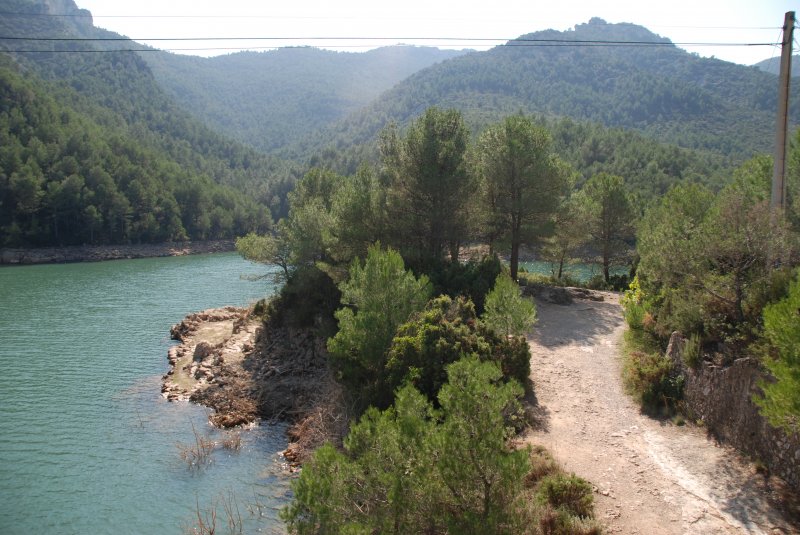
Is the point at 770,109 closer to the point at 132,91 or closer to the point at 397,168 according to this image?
the point at 397,168

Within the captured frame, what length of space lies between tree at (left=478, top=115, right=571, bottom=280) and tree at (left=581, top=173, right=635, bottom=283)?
33.2 feet

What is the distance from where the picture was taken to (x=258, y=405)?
21625 mm

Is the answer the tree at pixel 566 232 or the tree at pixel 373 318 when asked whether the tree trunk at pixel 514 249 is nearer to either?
the tree at pixel 566 232

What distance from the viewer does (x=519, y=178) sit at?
2805cm

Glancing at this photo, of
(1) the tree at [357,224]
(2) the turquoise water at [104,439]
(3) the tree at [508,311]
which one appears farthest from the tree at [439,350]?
(1) the tree at [357,224]

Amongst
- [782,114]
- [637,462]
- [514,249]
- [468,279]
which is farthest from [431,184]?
[637,462]

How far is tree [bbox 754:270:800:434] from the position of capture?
24.4ft

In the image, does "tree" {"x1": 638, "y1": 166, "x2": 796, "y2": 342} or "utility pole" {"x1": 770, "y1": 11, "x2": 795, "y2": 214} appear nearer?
"tree" {"x1": 638, "y1": 166, "x2": 796, "y2": 342}

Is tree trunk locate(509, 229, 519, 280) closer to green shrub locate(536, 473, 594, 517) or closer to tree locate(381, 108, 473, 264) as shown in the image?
tree locate(381, 108, 473, 264)

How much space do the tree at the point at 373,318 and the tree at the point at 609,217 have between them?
24.8m

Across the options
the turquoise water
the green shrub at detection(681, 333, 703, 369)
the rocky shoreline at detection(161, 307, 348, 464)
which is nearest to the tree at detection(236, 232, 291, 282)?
the rocky shoreline at detection(161, 307, 348, 464)

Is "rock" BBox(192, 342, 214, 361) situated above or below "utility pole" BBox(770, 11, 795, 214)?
below

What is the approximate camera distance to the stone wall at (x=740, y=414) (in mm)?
9898

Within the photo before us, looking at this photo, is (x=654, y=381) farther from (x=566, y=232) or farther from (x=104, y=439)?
(x=566, y=232)
